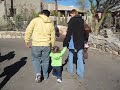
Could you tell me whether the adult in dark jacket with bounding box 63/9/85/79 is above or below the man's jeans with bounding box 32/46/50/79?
above

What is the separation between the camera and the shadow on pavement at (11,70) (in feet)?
30.1

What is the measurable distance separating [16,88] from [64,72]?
7.90 ft

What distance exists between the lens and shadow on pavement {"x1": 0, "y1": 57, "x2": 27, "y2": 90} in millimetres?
9180

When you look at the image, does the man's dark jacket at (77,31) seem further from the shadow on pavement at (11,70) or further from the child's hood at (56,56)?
the shadow on pavement at (11,70)

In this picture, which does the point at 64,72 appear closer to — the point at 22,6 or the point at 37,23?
the point at 37,23

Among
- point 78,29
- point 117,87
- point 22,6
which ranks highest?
point 22,6

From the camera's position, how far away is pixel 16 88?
329 inches

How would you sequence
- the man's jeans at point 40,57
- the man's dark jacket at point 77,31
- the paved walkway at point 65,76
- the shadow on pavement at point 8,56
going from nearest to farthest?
the paved walkway at point 65,76
the man's jeans at point 40,57
the man's dark jacket at point 77,31
the shadow on pavement at point 8,56

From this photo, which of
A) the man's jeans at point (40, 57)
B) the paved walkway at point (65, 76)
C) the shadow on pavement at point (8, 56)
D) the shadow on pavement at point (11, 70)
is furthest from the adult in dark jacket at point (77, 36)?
the shadow on pavement at point (8, 56)

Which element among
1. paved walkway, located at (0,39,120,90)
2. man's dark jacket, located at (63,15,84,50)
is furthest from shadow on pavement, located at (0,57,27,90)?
man's dark jacket, located at (63,15,84,50)

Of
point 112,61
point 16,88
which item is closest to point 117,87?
point 16,88

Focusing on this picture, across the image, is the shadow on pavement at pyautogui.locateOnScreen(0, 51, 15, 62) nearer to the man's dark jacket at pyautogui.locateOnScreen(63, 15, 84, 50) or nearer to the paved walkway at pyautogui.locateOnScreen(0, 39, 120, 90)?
the paved walkway at pyautogui.locateOnScreen(0, 39, 120, 90)

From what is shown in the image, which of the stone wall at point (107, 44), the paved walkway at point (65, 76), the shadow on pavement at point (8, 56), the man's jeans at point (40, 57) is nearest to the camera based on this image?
the paved walkway at point (65, 76)

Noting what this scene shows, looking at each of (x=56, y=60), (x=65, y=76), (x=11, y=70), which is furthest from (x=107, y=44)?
(x=56, y=60)
